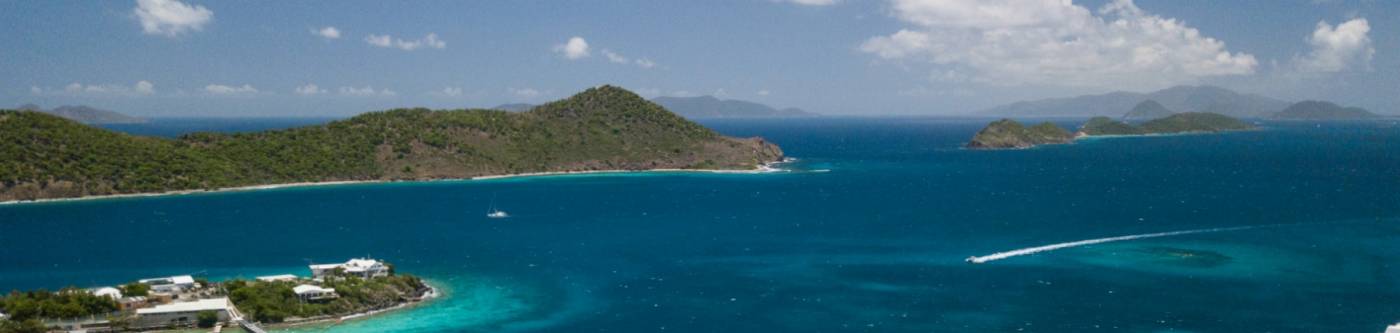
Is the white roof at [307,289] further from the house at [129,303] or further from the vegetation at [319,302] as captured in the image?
the house at [129,303]

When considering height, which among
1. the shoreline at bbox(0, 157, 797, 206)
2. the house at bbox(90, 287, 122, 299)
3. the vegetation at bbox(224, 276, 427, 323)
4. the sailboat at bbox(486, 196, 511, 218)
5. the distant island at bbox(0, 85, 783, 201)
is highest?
the distant island at bbox(0, 85, 783, 201)

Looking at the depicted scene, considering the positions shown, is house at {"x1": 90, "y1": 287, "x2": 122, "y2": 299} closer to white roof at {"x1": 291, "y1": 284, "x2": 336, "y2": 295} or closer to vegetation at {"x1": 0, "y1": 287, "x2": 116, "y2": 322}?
vegetation at {"x1": 0, "y1": 287, "x2": 116, "y2": 322}

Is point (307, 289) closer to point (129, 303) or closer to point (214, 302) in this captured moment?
point (214, 302)

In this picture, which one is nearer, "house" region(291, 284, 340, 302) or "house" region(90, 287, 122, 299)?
"house" region(90, 287, 122, 299)

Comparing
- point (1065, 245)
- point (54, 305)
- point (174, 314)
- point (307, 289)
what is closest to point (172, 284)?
point (174, 314)

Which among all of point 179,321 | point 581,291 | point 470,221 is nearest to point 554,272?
point 581,291

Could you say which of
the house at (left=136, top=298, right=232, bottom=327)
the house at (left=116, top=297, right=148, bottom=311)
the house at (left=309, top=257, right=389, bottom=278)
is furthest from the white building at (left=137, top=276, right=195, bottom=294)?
the house at (left=309, top=257, right=389, bottom=278)
